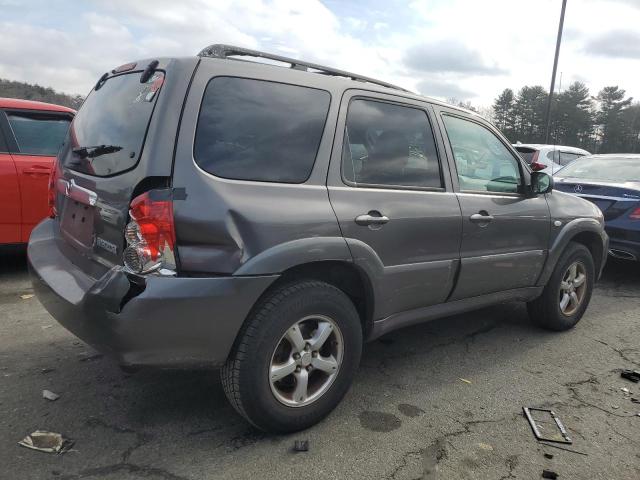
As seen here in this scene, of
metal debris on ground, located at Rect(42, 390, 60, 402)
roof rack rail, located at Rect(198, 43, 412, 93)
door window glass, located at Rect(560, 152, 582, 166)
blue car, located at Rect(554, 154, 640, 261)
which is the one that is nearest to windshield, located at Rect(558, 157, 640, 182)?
blue car, located at Rect(554, 154, 640, 261)

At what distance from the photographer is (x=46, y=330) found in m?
3.91

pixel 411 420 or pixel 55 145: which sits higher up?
pixel 55 145

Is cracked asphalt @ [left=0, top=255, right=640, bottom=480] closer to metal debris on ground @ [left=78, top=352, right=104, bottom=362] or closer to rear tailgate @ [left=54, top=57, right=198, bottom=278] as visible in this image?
metal debris on ground @ [left=78, top=352, right=104, bottom=362]

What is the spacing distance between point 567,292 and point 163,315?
3.69 meters

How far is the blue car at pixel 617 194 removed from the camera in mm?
5871

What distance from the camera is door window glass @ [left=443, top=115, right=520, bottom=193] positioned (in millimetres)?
3512

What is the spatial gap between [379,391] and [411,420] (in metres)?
0.36

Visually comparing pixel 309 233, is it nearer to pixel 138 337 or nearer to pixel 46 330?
pixel 138 337

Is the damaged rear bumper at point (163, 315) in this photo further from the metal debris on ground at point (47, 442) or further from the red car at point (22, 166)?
the red car at point (22, 166)

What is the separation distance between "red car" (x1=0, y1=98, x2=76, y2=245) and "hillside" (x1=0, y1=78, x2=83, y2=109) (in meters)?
0.49

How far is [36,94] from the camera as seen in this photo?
6.68m

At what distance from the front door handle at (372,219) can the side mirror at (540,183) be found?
5.68 ft

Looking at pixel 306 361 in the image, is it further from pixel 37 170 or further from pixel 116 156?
pixel 37 170

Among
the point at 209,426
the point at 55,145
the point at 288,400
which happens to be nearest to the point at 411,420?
the point at 288,400
